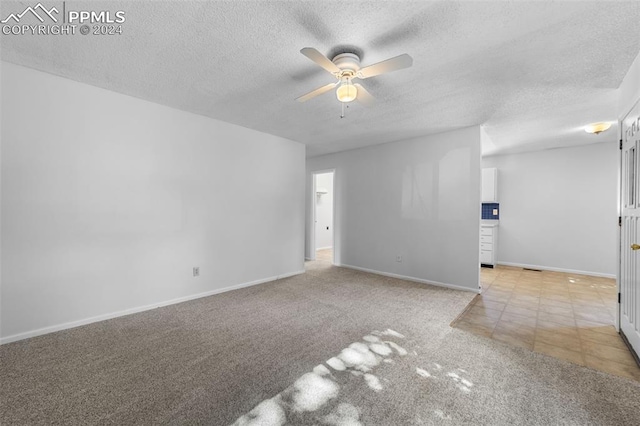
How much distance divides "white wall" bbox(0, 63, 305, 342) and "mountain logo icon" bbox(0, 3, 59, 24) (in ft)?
2.63

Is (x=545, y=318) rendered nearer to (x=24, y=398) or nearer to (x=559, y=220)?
(x=559, y=220)

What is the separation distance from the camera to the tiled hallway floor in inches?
88.4

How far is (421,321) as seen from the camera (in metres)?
2.88

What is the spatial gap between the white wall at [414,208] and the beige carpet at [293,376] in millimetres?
1536

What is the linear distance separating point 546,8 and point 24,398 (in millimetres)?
4137

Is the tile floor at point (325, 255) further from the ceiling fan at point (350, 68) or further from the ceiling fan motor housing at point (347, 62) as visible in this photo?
the ceiling fan motor housing at point (347, 62)

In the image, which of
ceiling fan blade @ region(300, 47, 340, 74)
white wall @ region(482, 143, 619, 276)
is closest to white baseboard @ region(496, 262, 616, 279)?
white wall @ region(482, 143, 619, 276)

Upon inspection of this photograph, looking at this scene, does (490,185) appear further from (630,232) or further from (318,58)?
(318,58)

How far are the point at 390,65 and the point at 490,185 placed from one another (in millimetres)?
5220

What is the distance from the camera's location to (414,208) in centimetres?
461

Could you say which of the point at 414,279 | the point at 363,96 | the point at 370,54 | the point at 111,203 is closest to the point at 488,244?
the point at 414,279

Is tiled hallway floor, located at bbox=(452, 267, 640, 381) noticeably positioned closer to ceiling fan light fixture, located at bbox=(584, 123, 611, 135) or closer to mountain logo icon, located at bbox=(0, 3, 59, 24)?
ceiling fan light fixture, located at bbox=(584, 123, 611, 135)

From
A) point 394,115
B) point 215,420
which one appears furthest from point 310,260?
point 215,420

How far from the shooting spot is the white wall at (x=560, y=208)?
16.2 ft
